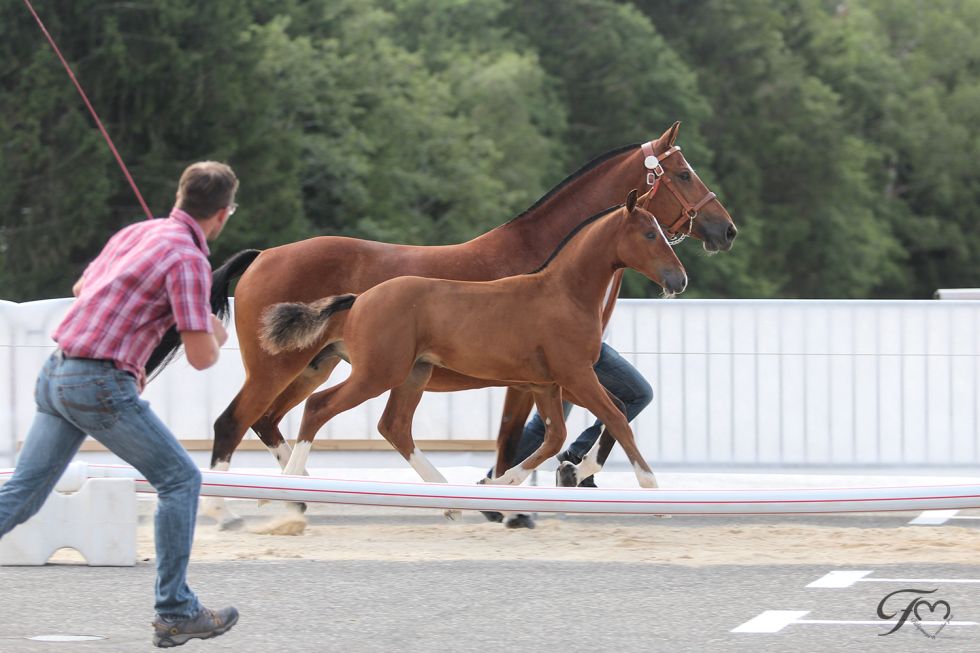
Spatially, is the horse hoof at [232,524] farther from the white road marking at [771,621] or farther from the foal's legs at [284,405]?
the white road marking at [771,621]

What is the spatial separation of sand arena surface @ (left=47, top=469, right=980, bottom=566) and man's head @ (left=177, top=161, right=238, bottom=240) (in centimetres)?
276

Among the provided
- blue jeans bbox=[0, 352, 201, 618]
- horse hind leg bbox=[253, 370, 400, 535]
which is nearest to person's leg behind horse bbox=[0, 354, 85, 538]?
blue jeans bbox=[0, 352, 201, 618]

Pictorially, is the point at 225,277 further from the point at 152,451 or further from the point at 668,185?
the point at 152,451

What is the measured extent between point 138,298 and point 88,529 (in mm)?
2690

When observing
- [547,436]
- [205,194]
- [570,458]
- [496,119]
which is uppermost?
[496,119]

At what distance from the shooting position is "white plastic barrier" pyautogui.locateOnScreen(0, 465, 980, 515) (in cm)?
734

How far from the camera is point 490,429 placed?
10.8m

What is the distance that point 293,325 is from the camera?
28.4ft

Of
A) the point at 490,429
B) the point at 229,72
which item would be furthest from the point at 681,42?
the point at 490,429

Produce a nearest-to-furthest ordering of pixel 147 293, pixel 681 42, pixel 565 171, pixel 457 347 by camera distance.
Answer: pixel 147 293
pixel 457 347
pixel 565 171
pixel 681 42

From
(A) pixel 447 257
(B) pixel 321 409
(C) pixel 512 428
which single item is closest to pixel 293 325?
(B) pixel 321 409

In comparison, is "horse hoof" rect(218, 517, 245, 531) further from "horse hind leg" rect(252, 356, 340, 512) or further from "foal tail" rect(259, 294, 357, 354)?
"foal tail" rect(259, 294, 357, 354)

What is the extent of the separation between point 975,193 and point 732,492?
191ft

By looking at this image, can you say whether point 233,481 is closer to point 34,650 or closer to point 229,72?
point 34,650
